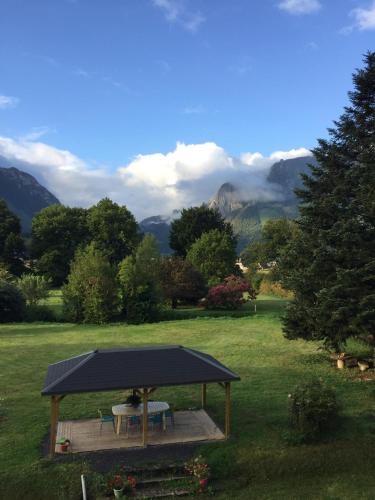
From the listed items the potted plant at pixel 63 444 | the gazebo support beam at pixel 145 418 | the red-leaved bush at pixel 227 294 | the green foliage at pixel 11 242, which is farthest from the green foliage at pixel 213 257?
the potted plant at pixel 63 444

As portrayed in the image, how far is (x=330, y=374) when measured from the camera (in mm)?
21562

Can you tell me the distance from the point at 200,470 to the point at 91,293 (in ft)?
101

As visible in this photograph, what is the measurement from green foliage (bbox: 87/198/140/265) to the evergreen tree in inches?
1872

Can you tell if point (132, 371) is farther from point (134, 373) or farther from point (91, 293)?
point (91, 293)

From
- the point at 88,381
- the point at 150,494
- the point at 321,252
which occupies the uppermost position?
the point at 321,252

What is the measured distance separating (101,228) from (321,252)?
5336cm

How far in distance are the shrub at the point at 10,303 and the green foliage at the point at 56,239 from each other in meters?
21.7

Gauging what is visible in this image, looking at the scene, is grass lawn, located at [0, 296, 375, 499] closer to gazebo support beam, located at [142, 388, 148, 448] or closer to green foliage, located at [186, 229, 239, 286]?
gazebo support beam, located at [142, 388, 148, 448]

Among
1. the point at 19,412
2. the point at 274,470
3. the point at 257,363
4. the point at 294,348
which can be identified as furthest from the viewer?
the point at 294,348

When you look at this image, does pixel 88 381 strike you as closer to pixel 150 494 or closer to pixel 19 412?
pixel 150 494

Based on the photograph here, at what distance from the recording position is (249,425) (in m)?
15.3

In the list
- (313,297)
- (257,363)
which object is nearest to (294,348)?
(257,363)

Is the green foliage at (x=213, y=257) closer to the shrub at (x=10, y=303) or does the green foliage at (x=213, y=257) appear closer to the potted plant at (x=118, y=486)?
the shrub at (x=10, y=303)

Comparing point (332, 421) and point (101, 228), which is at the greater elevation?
point (101, 228)
